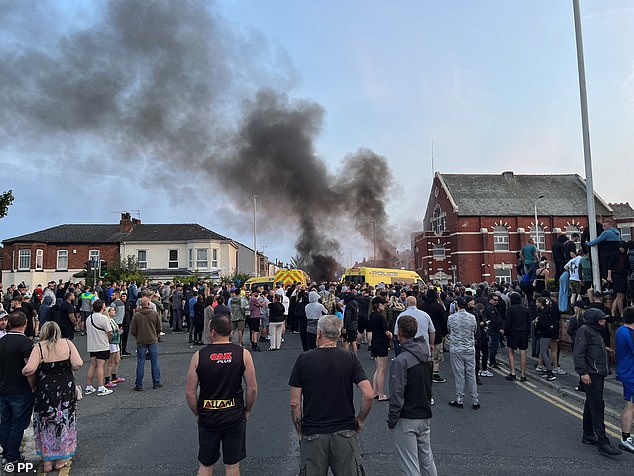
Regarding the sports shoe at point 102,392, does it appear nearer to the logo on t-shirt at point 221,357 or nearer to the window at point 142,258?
the logo on t-shirt at point 221,357

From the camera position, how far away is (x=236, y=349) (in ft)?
12.6

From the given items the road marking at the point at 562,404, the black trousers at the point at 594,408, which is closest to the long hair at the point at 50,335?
the black trousers at the point at 594,408

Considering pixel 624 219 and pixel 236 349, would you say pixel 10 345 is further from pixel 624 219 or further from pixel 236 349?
pixel 624 219

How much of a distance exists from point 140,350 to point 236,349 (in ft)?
17.3

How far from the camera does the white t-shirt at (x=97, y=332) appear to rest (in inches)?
310

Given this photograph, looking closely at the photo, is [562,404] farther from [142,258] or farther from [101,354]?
[142,258]

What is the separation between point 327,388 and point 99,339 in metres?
5.96

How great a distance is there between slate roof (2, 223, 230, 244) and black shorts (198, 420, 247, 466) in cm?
3714

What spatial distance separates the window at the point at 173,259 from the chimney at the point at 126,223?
15.8 ft

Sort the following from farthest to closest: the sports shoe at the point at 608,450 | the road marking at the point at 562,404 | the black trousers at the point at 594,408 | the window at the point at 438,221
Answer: the window at the point at 438,221 < the road marking at the point at 562,404 < the black trousers at the point at 594,408 < the sports shoe at the point at 608,450

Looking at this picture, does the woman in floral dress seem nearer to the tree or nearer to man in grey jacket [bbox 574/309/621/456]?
man in grey jacket [bbox 574/309/621/456]

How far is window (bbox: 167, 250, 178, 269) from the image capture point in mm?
40125

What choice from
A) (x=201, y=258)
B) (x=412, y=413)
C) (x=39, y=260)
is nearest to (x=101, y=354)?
(x=412, y=413)

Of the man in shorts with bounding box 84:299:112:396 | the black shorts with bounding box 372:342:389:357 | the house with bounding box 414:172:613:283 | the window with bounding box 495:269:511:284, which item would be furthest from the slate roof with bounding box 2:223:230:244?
the black shorts with bounding box 372:342:389:357
